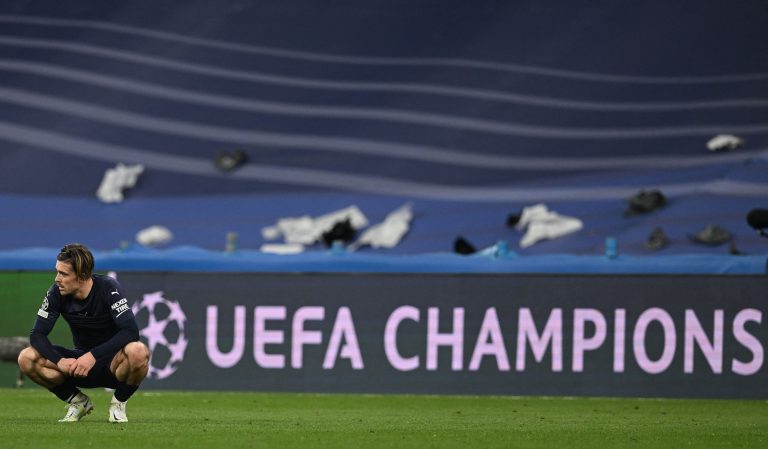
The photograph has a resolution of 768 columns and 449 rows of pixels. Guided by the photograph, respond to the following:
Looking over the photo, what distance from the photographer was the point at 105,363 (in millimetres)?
10352

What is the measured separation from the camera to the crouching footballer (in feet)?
33.3

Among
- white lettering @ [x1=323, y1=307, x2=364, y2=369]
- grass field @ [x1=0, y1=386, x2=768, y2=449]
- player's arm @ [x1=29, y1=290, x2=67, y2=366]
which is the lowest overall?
grass field @ [x1=0, y1=386, x2=768, y2=449]

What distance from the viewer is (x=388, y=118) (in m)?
22.6

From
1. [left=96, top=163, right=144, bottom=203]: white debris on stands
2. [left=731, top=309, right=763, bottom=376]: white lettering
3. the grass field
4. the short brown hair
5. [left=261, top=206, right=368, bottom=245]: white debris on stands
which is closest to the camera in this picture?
the grass field

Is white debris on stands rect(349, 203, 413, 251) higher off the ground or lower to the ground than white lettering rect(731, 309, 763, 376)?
higher

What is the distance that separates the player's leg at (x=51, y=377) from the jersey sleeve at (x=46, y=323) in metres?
0.06

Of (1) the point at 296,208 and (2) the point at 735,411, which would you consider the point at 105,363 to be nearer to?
(2) the point at 735,411

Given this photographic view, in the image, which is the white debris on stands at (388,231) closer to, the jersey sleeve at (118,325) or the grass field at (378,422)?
the grass field at (378,422)

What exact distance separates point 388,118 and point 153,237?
3.96 metres

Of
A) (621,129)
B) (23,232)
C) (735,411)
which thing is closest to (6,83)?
(23,232)

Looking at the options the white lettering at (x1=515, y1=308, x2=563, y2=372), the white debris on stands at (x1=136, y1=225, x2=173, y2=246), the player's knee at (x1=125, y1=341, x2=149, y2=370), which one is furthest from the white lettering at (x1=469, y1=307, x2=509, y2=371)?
the white debris on stands at (x1=136, y1=225, x2=173, y2=246)

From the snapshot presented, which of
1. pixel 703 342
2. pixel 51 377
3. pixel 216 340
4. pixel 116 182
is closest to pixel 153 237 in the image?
pixel 116 182

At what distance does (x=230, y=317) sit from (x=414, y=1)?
398 inches

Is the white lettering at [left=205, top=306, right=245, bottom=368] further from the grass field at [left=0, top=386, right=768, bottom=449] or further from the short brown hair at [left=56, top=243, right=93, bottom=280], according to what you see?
the short brown hair at [left=56, top=243, right=93, bottom=280]
